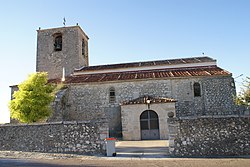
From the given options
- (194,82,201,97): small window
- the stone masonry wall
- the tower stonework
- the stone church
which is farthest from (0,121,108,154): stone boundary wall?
the tower stonework

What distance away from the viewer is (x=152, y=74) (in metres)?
20.0

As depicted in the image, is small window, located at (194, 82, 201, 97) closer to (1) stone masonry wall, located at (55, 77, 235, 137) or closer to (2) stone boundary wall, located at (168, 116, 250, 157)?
(1) stone masonry wall, located at (55, 77, 235, 137)

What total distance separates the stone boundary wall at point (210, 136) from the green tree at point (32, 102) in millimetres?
9824

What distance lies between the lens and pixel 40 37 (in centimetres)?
2464

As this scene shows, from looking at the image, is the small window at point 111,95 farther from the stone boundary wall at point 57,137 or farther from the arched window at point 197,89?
the stone boundary wall at point 57,137

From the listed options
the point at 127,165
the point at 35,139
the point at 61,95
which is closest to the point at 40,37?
the point at 61,95

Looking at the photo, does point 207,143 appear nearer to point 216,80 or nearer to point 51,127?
point 51,127

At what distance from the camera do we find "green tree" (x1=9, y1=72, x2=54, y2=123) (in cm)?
1488

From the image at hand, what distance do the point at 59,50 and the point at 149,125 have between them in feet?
47.6

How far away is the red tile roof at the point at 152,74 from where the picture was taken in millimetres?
18766

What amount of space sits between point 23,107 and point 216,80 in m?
15.8

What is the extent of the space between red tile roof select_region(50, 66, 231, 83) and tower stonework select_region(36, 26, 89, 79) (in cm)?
280

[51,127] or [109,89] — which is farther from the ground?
[109,89]

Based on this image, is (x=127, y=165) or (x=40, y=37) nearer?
(x=127, y=165)
